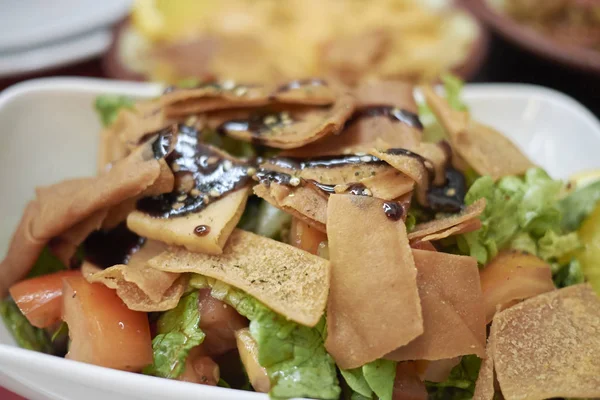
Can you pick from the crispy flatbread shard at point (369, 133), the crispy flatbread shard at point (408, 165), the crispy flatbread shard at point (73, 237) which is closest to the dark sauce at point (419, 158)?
the crispy flatbread shard at point (408, 165)

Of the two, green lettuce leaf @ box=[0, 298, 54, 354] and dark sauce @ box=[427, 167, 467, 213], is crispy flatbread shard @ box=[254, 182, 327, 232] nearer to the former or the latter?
dark sauce @ box=[427, 167, 467, 213]

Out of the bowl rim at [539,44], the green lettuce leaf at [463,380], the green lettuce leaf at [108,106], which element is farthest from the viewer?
the bowl rim at [539,44]

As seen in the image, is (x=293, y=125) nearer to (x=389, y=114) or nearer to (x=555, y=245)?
(x=389, y=114)

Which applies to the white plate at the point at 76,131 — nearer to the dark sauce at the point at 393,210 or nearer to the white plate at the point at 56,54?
the dark sauce at the point at 393,210

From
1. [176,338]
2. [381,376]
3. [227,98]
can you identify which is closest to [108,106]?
[227,98]

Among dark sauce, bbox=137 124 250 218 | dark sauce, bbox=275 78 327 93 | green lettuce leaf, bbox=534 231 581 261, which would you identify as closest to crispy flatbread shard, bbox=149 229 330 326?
dark sauce, bbox=137 124 250 218

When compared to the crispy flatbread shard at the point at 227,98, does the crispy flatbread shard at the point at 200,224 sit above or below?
below
